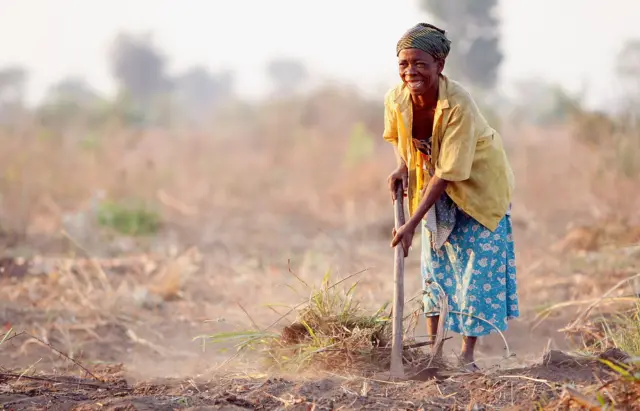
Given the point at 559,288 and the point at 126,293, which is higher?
the point at 559,288

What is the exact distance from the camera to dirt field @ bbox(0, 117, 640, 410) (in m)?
2.88

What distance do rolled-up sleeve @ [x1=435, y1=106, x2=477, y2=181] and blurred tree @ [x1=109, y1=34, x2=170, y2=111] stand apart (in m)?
39.0

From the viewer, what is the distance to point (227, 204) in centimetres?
1196

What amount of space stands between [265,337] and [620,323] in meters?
1.97

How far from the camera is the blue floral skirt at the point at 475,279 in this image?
11.3 feet

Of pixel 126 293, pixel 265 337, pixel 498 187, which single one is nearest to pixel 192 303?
pixel 126 293

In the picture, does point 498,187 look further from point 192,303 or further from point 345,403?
point 192,303

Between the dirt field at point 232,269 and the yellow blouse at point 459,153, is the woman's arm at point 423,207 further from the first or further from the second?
the dirt field at point 232,269

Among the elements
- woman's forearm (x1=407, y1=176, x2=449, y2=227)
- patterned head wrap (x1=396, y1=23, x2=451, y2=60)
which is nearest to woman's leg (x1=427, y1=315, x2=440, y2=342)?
woman's forearm (x1=407, y1=176, x2=449, y2=227)

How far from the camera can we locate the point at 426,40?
3.12 metres

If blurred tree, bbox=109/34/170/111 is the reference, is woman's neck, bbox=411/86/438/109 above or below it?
below

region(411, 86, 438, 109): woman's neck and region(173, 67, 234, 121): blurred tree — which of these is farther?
region(173, 67, 234, 121): blurred tree

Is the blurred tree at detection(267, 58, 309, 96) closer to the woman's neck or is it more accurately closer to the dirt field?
the dirt field

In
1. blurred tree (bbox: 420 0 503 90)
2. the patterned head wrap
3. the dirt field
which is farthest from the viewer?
blurred tree (bbox: 420 0 503 90)
